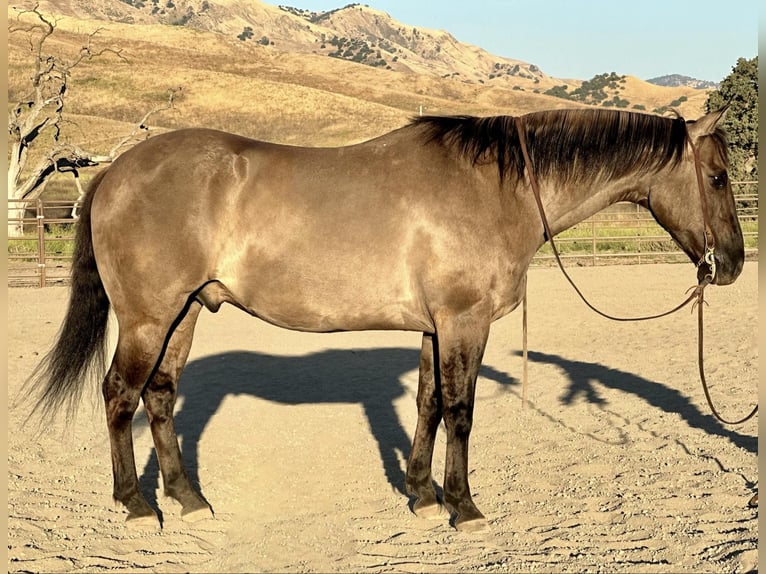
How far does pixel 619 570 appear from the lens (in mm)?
3566

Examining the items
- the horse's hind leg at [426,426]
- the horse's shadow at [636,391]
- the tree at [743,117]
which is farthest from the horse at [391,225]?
the tree at [743,117]

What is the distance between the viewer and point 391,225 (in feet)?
14.1

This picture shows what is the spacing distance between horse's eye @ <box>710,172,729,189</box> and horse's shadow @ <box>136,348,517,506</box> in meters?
2.55

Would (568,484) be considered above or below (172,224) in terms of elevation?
below

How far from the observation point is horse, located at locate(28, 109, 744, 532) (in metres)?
4.31

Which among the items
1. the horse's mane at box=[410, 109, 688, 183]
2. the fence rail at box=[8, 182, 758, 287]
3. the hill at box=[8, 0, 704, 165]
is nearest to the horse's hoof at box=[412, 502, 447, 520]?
the horse's mane at box=[410, 109, 688, 183]

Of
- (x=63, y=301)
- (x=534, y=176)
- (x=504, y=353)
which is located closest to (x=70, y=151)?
(x=63, y=301)

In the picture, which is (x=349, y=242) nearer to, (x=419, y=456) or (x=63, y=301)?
(x=419, y=456)

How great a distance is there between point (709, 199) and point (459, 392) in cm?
173

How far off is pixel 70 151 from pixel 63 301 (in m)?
11.2

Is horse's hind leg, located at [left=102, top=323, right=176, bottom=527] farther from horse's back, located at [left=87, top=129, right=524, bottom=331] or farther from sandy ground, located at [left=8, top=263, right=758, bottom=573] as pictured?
horse's back, located at [left=87, top=129, right=524, bottom=331]

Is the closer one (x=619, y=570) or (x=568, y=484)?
(x=619, y=570)

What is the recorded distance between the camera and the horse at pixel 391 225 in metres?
4.31

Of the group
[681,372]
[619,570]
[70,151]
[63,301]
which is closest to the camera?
[619,570]
